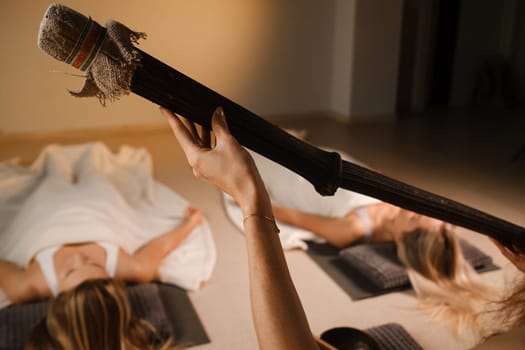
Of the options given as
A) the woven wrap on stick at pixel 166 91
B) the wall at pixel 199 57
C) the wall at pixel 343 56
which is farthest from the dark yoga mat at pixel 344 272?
the wall at pixel 343 56

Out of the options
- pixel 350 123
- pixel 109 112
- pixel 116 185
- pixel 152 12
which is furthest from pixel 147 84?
pixel 350 123

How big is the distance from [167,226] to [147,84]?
1.80 m

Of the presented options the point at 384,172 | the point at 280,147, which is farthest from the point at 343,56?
the point at 280,147

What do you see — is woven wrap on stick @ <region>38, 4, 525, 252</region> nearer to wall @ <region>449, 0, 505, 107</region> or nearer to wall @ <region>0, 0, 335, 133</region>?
wall @ <region>0, 0, 335, 133</region>

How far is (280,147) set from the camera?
690 millimetres

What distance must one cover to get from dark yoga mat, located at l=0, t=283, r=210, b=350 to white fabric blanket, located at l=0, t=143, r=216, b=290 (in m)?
0.14

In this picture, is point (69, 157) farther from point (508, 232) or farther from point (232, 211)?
point (508, 232)

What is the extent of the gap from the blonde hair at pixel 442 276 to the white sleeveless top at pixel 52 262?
3.49 feet

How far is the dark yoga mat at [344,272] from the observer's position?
6.12ft

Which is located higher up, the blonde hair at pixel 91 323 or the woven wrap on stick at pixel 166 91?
the woven wrap on stick at pixel 166 91

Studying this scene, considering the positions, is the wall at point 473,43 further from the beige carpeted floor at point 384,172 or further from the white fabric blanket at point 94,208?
the white fabric blanket at point 94,208

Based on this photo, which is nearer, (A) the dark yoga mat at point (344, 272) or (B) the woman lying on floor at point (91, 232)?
(B) the woman lying on floor at point (91, 232)

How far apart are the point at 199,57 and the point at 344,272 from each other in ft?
7.61

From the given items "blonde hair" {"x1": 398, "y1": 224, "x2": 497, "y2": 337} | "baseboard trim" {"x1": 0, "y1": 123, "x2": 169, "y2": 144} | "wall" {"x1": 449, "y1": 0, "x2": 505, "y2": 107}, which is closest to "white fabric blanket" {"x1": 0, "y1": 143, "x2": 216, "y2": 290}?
"blonde hair" {"x1": 398, "y1": 224, "x2": 497, "y2": 337}
